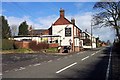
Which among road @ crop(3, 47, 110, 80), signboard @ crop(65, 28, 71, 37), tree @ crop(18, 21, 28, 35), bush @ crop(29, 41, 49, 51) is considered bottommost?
road @ crop(3, 47, 110, 80)

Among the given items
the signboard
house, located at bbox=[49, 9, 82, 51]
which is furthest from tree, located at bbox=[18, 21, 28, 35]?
the signboard

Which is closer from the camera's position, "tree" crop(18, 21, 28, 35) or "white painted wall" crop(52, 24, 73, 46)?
"white painted wall" crop(52, 24, 73, 46)

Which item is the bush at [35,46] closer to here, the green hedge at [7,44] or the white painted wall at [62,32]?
the green hedge at [7,44]

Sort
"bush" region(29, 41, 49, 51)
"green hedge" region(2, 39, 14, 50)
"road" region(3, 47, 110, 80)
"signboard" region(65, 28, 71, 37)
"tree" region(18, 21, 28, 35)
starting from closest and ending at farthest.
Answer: "road" region(3, 47, 110, 80), "green hedge" region(2, 39, 14, 50), "bush" region(29, 41, 49, 51), "signboard" region(65, 28, 71, 37), "tree" region(18, 21, 28, 35)

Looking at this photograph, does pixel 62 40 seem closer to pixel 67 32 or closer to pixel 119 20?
pixel 67 32

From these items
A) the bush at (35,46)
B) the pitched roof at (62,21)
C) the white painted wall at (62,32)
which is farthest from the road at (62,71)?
the pitched roof at (62,21)

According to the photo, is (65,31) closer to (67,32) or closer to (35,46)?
(67,32)

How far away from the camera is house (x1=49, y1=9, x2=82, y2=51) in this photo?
73.4 meters

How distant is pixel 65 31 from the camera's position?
7631 centimetres

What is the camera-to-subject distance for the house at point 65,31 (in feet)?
241

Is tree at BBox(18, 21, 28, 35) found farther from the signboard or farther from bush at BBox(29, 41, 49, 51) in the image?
bush at BBox(29, 41, 49, 51)

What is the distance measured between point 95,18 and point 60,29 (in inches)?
669

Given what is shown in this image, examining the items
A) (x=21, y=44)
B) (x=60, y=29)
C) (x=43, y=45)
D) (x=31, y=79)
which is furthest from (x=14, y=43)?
(x=31, y=79)

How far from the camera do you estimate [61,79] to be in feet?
41.1
